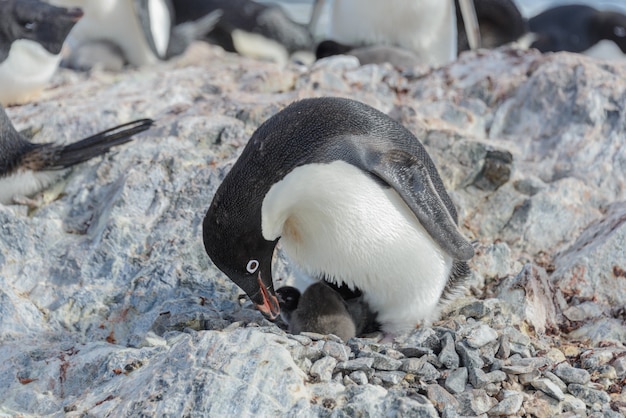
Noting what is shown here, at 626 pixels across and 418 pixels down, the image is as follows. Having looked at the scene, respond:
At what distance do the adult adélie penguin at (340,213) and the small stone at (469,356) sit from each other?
1.54 ft

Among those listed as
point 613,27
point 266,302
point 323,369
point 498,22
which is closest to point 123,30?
point 498,22

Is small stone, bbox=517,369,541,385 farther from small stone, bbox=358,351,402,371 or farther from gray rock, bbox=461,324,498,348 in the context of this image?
small stone, bbox=358,351,402,371

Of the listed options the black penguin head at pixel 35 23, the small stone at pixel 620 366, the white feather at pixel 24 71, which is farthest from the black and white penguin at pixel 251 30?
the small stone at pixel 620 366

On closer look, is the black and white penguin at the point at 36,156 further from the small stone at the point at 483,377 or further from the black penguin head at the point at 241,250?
the small stone at the point at 483,377

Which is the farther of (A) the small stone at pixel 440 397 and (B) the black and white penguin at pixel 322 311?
(B) the black and white penguin at pixel 322 311

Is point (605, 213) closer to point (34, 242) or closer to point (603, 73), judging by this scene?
point (603, 73)

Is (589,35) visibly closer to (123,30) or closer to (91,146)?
(123,30)

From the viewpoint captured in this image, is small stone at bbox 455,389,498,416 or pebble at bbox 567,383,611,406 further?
pebble at bbox 567,383,611,406

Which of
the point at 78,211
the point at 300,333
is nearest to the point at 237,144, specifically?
the point at 78,211

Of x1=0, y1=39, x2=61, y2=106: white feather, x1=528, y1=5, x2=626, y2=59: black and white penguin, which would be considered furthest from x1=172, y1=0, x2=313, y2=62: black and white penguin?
x1=0, y1=39, x2=61, y2=106: white feather

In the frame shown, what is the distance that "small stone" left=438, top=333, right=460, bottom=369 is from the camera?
3.01 metres

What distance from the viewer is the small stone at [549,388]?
2.94 m

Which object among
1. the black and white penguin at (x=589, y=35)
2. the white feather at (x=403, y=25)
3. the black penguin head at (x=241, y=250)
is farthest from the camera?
the black and white penguin at (x=589, y=35)

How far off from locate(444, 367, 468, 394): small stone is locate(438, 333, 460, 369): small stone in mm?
32
